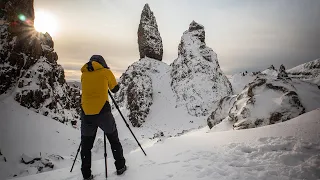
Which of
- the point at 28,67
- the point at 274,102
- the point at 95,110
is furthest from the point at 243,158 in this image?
the point at 28,67

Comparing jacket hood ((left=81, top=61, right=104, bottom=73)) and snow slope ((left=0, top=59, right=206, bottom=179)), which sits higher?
jacket hood ((left=81, top=61, right=104, bottom=73))

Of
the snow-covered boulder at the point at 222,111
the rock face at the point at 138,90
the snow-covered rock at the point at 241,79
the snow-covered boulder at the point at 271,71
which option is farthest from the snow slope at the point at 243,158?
the snow-covered boulder at the point at 271,71

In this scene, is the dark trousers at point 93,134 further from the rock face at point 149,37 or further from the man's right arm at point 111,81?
the rock face at point 149,37

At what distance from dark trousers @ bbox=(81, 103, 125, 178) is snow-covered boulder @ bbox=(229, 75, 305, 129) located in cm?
652

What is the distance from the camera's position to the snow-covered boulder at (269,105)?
8703 mm

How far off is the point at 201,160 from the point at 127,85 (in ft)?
171

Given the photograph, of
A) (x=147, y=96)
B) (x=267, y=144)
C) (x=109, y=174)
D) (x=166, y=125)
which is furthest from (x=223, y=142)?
(x=147, y=96)

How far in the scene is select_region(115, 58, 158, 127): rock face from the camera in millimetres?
47344

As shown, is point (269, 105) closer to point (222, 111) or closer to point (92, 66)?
point (222, 111)

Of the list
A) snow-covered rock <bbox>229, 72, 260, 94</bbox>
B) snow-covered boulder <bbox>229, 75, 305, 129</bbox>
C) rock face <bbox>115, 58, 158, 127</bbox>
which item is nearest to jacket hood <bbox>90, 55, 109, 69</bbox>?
snow-covered boulder <bbox>229, 75, 305, 129</bbox>

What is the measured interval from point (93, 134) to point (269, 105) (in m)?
8.00

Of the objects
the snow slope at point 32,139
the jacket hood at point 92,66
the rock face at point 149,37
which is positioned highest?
the rock face at point 149,37

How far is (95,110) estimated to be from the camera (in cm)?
457

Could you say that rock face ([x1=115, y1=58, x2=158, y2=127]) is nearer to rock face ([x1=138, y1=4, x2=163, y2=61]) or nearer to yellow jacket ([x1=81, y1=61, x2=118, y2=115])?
rock face ([x1=138, y1=4, x2=163, y2=61])
